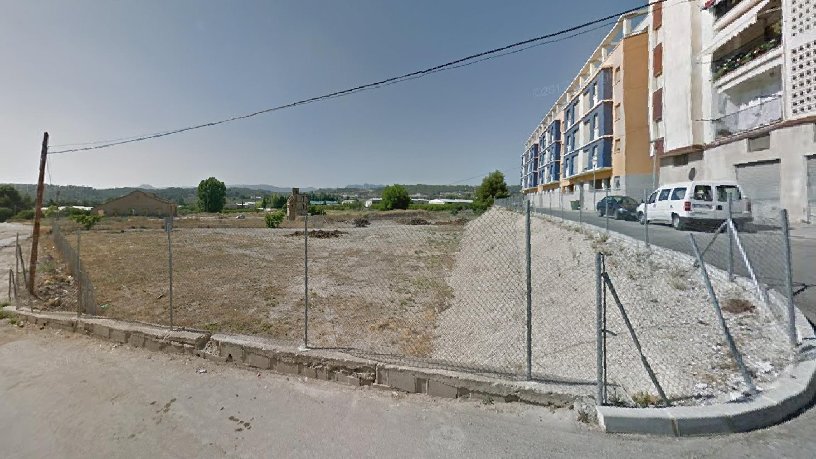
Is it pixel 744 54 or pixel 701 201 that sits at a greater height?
pixel 744 54

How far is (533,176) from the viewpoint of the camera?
73625 millimetres

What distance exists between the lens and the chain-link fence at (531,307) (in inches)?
147

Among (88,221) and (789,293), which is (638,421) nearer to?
(789,293)

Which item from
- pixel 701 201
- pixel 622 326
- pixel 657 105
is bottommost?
pixel 622 326

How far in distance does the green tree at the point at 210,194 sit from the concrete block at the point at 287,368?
337 feet

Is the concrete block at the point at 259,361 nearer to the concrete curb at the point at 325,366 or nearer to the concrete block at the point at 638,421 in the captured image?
the concrete curb at the point at 325,366

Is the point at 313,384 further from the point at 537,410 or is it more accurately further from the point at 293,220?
the point at 293,220

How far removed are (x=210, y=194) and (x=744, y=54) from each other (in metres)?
104

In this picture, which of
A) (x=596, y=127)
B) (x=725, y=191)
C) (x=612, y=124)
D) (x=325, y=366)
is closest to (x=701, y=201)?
(x=725, y=191)

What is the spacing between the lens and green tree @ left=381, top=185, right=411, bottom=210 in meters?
74.8

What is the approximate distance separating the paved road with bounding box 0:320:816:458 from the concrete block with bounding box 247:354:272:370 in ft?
0.44

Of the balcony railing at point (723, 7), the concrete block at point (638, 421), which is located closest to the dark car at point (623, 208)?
the balcony railing at point (723, 7)

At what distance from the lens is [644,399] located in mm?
3195

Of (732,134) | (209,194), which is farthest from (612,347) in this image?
(209,194)
